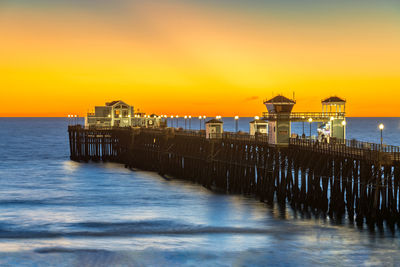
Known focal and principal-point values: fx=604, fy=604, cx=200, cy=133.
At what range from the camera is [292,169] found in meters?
63.5

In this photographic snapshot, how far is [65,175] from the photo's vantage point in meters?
81.4

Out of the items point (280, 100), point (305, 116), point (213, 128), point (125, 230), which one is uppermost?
point (280, 100)

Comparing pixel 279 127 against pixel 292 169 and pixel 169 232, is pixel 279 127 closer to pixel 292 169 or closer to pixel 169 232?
pixel 292 169

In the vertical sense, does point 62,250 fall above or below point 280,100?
below

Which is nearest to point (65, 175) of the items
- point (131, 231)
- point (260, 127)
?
point (260, 127)

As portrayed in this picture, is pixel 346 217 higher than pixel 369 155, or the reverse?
pixel 369 155

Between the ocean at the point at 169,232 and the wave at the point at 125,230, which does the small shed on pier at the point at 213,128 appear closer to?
the ocean at the point at 169,232

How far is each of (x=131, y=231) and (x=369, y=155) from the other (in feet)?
58.4

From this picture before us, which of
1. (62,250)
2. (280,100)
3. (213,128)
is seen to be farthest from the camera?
(213,128)

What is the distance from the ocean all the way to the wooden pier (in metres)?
2.12

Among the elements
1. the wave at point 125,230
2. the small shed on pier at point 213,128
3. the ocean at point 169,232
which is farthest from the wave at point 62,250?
the small shed on pier at point 213,128

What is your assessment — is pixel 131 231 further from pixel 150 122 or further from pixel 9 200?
pixel 150 122

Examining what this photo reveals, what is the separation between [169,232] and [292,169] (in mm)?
23374

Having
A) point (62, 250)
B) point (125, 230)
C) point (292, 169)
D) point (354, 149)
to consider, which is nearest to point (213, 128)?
point (292, 169)
